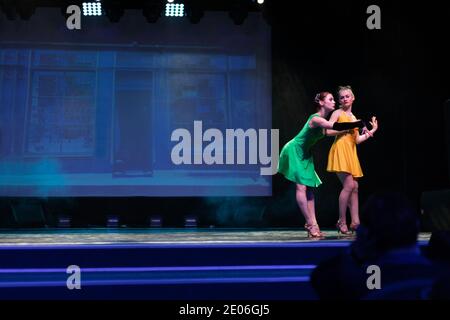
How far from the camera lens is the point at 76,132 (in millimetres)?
6820

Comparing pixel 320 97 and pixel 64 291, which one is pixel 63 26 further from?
pixel 64 291

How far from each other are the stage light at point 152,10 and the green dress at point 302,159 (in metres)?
2.72

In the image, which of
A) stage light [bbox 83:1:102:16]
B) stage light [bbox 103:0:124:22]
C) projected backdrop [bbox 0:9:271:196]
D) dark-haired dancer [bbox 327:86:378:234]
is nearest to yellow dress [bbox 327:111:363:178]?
dark-haired dancer [bbox 327:86:378:234]

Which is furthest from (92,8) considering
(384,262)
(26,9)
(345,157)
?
(384,262)

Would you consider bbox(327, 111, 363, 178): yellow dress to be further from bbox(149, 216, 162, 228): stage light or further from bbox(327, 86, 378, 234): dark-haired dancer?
bbox(149, 216, 162, 228): stage light

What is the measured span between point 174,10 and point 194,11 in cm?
25

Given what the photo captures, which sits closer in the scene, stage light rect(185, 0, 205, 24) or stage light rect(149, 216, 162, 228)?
stage light rect(185, 0, 205, 24)

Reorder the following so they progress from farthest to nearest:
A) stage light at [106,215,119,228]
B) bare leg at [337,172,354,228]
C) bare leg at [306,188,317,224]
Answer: stage light at [106,215,119,228]
bare leg at [337,172,354,228]
bare leg at [306,188,317,224]

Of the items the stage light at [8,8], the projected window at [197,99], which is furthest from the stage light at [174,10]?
the stage light at [8,8]

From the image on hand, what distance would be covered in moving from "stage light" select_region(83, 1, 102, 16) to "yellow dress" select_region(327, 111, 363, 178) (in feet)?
11.2

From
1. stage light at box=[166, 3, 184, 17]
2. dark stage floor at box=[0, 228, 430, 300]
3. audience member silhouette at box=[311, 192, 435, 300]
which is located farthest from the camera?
stage light at box=[166, 3, 184, 17]

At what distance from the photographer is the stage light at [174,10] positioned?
22.3 feet

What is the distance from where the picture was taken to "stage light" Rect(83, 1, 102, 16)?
22.2ft

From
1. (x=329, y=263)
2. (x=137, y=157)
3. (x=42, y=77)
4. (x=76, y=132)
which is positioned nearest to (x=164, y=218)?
(x=137, y=157)
